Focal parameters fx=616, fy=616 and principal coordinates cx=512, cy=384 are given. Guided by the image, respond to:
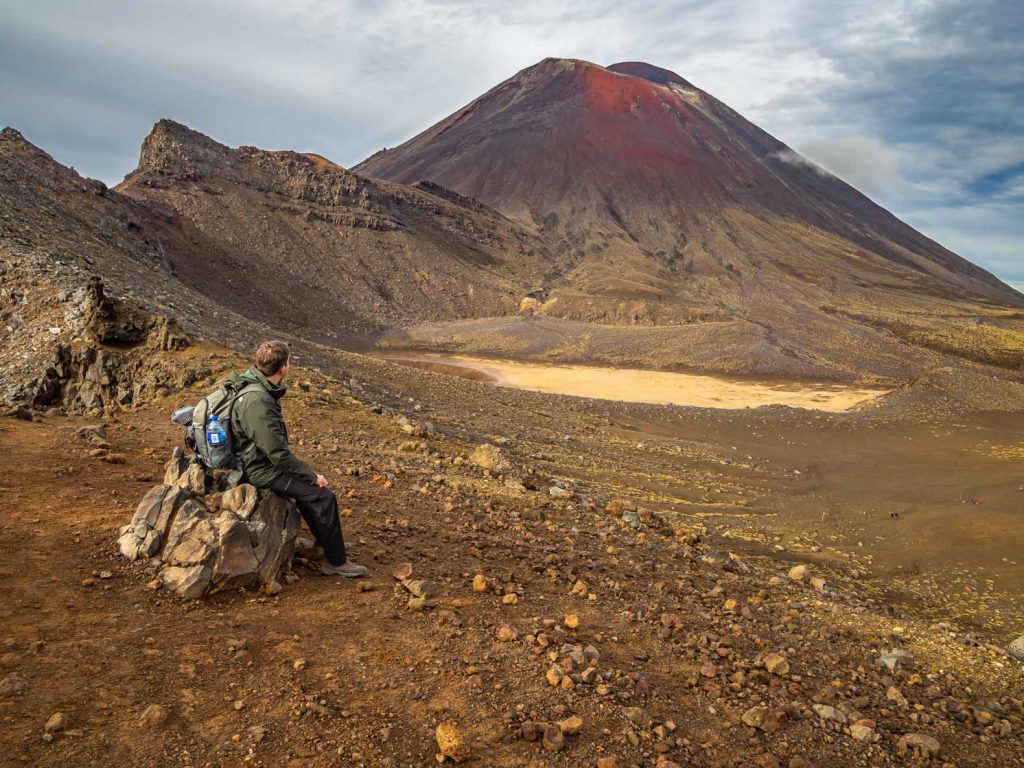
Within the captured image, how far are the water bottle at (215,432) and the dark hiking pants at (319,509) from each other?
0.47 metres

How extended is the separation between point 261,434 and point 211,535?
2.53ft

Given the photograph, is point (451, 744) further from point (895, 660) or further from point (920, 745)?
point (895, 660)

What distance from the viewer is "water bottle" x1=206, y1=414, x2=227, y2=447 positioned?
431 cm

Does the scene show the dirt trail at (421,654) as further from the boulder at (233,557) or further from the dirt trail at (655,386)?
the dirt trail at (655,386)

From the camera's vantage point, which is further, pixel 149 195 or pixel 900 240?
pixel 900 240

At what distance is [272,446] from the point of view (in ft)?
13.8

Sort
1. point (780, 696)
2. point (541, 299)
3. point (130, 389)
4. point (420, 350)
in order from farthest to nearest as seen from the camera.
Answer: point (541, 299) < point (420, 350) < point (130, 389) < point (780, 696)

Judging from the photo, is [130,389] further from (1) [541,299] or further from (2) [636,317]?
(1) [541,299]

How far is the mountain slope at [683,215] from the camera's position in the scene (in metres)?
54.7

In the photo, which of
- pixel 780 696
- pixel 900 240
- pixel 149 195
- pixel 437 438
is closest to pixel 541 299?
pixel 149 195

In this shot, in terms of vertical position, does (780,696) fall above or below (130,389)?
below

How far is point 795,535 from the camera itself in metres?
10.6

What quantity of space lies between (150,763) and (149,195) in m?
57.6

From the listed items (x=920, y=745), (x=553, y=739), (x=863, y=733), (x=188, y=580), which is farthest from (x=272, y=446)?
(x=920, y=745)
